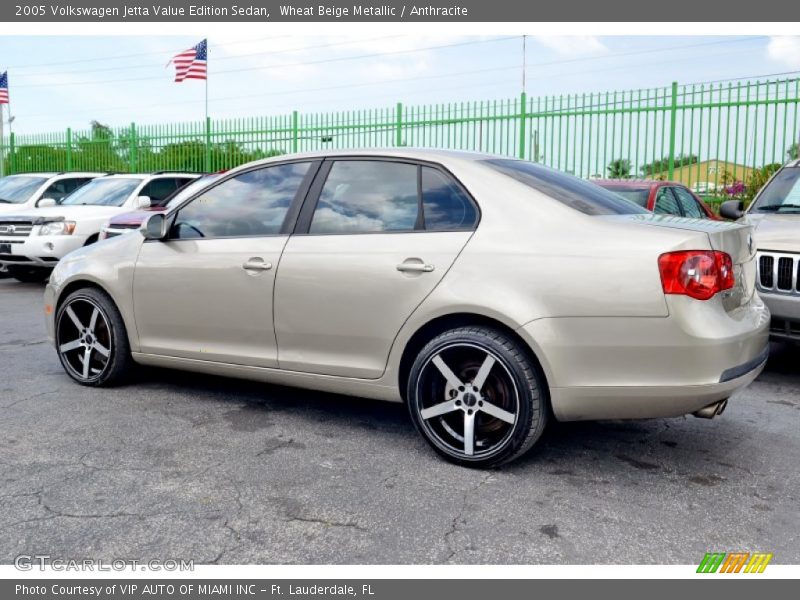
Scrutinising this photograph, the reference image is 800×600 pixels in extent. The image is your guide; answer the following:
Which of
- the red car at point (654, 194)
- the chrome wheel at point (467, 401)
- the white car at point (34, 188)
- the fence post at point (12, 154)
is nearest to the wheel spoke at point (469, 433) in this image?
the chrome wheel at point (467, 401)

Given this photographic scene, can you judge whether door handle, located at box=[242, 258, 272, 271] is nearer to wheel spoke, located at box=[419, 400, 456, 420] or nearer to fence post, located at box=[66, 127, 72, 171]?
wheel spoke, located at box=[419, 400, 456, 420]

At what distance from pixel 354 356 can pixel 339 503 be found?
37.8 inches

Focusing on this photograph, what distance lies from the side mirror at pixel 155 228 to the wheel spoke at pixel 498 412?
2.34m

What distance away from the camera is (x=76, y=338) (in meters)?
5.52

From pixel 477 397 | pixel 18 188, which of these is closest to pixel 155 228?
pixel 477 397

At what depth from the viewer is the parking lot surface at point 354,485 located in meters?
3.11

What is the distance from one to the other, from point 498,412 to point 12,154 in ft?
86.2

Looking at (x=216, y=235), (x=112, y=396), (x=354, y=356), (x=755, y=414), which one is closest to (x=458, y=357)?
(x=354, y=356)

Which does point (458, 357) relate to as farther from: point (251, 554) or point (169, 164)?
point (169, 164)

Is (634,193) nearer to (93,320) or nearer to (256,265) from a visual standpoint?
(256,265)

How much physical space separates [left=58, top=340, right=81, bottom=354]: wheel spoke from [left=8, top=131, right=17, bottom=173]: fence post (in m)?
23.3

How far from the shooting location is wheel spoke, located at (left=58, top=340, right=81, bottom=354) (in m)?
5.48

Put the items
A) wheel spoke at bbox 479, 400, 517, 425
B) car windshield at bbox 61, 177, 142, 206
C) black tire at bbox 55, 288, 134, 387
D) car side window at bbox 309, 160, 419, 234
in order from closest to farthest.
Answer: wheel spoke at bbox 479, 400, 517, 425
car side window at bbox 309, 160, 419, 234
black tire at bbox 55, 288, 134, 387
car windshield at bbox 61, 177, 142, 206

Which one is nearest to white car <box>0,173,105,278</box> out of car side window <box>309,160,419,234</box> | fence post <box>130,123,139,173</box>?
fence post <box>130,123,139,173</box>
